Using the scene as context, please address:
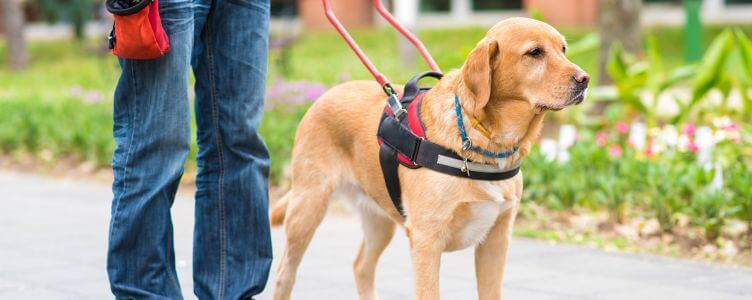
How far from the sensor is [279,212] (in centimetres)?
445

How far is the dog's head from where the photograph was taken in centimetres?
328

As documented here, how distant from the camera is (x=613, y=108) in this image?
27.5 ft

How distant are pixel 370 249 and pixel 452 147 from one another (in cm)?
106

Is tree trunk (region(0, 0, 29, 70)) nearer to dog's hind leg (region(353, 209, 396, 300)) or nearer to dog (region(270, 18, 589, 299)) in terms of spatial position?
dog's hind leg (region(353, 209, 396, 300))

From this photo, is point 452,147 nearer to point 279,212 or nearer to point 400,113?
point 400,113

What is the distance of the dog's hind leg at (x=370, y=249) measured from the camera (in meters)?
4.41

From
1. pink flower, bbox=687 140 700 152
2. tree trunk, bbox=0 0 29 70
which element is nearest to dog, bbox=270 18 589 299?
pink flower, bbox=687 140 700 152

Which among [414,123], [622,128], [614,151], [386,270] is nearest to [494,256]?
[414,123]

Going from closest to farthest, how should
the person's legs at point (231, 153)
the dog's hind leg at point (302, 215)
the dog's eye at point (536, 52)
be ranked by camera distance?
the dog's eye at point (536, 52)
the person's legs at point (231, 153)
the dog's hind leg at point (302, 215)

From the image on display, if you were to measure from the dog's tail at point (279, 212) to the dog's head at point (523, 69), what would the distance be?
4.14 ft

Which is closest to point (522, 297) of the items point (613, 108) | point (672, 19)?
point (613, 108)

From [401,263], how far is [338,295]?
0.76 m

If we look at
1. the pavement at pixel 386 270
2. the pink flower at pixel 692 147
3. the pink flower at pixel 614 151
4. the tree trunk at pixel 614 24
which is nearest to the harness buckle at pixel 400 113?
the pavement at pixel 386 270

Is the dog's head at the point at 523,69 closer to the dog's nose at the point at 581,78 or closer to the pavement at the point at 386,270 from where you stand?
the dog's nose at the point at 581,78
